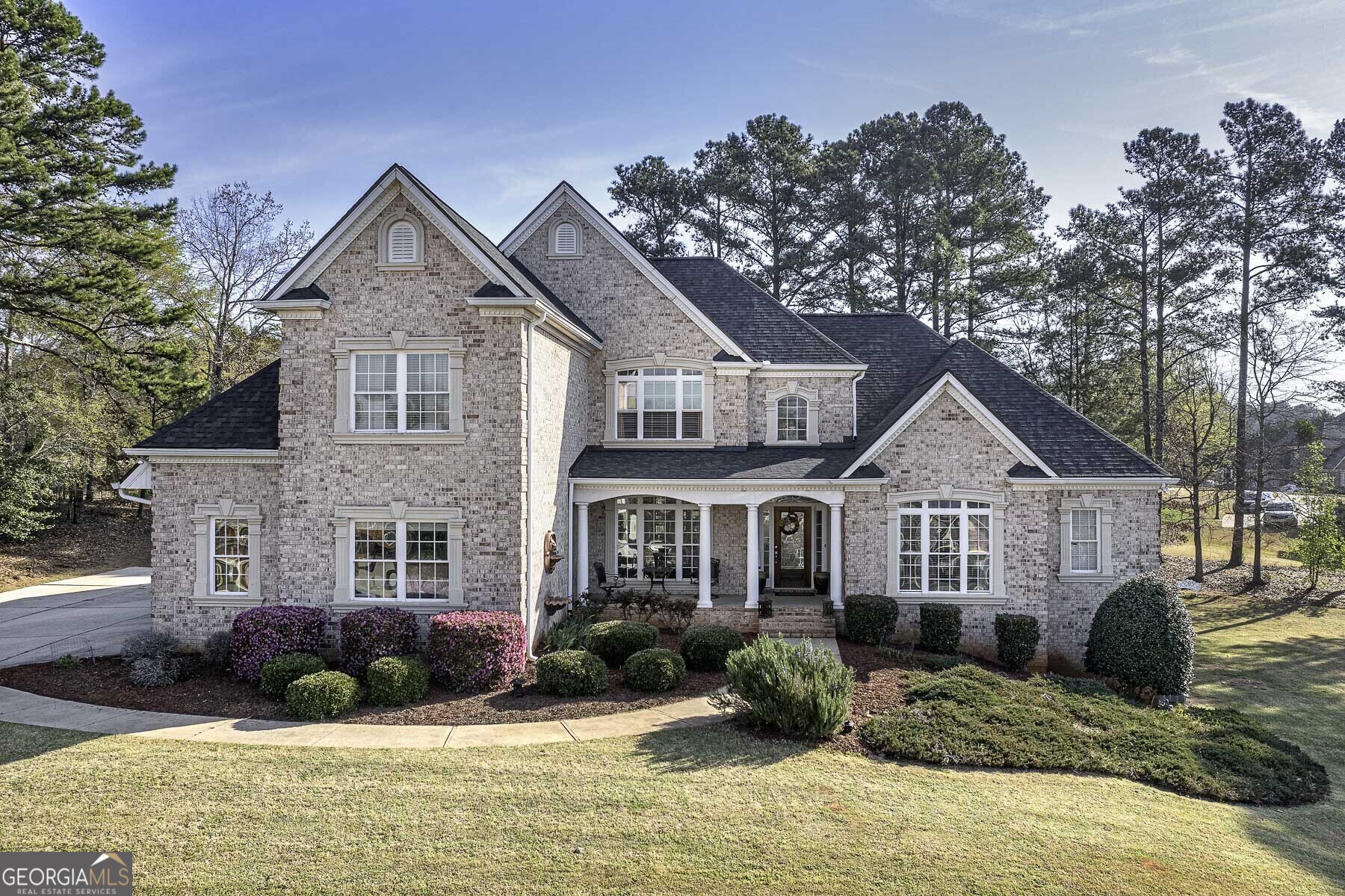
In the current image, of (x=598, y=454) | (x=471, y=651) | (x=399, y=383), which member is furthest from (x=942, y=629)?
(x=399, y=383)

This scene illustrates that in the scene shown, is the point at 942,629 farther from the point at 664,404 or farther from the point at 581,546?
the point at 664,404

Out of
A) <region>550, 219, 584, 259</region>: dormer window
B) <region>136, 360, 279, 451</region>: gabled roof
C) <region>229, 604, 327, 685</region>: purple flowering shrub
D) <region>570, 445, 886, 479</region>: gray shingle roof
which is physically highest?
<region>550, 219, 584, 259</region>: dormer window

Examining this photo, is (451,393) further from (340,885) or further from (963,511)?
(963,511)

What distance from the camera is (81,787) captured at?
872 cm

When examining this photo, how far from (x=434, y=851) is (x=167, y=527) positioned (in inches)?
458

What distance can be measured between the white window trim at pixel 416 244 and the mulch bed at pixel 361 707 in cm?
816

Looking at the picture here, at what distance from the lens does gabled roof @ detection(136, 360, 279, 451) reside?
14992 millimetres

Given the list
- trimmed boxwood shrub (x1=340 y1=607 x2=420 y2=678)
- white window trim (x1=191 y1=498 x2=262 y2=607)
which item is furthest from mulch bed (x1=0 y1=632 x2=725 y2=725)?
white window trim (x1=191 y1=498 x2=262 y2=607)

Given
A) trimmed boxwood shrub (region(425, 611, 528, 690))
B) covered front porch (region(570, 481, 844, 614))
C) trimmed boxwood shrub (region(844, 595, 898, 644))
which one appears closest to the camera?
trimmed boxwood shrub (region(425, 611, 528, 690))

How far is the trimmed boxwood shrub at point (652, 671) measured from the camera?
1299 cm

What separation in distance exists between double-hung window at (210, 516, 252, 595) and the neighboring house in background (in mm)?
→ 53

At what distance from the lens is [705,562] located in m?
17.5

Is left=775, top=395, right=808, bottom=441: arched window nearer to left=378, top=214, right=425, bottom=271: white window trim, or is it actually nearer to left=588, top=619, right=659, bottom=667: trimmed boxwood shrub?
left=588, top=619, right=659, bottom=667: trimmed boxwood shrub

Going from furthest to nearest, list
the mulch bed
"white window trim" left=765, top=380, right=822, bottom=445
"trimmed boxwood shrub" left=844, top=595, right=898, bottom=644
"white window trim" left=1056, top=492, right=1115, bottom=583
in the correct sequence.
→ "white window trim" left=765, top=380, right=822, bottom=445 → "white window trim" left=1056, top=492, right=1115, bottom=583 → "trimmed boxwood shrub" left=844, top=595, right=898, bottom=644 → the mulch bed
